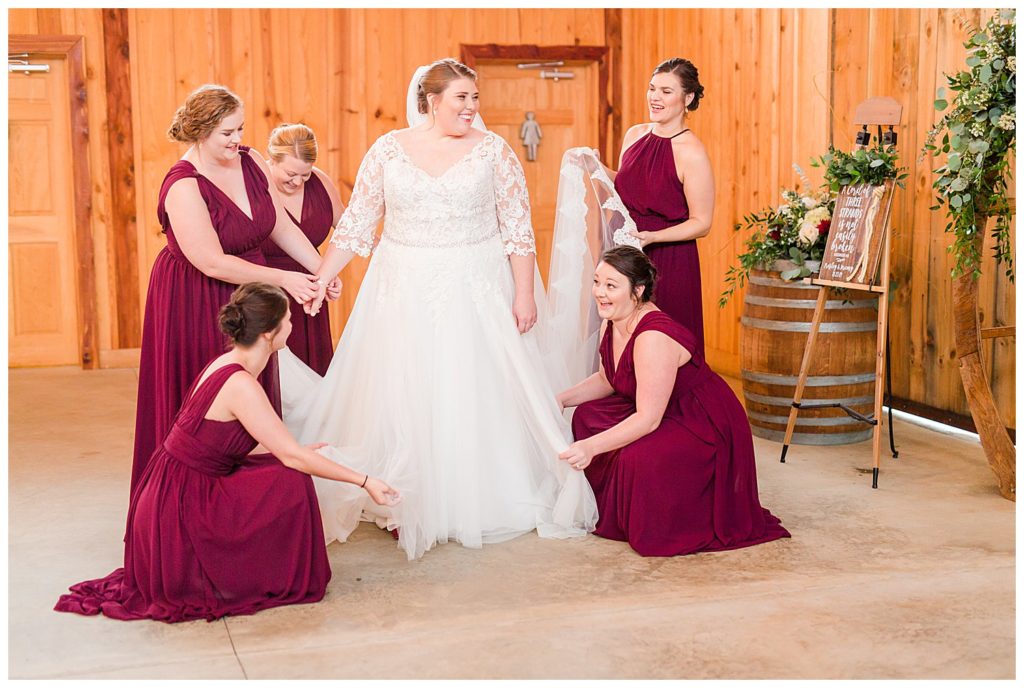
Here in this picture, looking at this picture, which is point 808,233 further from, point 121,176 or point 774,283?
point 121,176

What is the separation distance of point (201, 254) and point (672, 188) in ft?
6.23

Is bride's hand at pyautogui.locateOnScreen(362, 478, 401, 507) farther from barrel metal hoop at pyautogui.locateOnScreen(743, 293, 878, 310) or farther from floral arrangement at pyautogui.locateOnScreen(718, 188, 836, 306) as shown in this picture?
barrel metal hoop at pyautogui.locateOnScreen(743, 293, 878, 310)

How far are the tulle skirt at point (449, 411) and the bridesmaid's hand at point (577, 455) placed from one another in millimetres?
105

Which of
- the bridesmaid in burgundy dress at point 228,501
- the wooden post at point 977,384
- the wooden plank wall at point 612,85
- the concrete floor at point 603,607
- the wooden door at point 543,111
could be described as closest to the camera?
the concrete floor at point 603,607

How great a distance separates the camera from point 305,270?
439 cm

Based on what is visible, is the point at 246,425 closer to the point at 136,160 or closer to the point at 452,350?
the point at 452,350

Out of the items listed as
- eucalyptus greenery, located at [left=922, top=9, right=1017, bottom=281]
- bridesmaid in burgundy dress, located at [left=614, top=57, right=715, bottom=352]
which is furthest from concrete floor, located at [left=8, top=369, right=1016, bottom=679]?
eucalyptus greenery, located at [left=922, top=9, right=1017, bottom=281]

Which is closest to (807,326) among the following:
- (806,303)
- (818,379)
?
(806,303)

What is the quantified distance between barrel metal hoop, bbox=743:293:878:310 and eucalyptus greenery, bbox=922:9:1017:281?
818mm

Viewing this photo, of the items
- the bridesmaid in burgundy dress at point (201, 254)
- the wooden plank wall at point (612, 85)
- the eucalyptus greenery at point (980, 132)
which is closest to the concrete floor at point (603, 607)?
the bridesmaid in burgundy dress at point (201, 254)

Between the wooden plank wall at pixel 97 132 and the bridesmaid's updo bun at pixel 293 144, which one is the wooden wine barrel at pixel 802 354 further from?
the wooden plank wall at pixel 97 132

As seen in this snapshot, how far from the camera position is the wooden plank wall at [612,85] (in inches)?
224

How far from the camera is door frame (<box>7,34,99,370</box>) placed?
23.9 feet

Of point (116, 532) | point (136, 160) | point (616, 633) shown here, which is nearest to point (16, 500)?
point (116, 532)
